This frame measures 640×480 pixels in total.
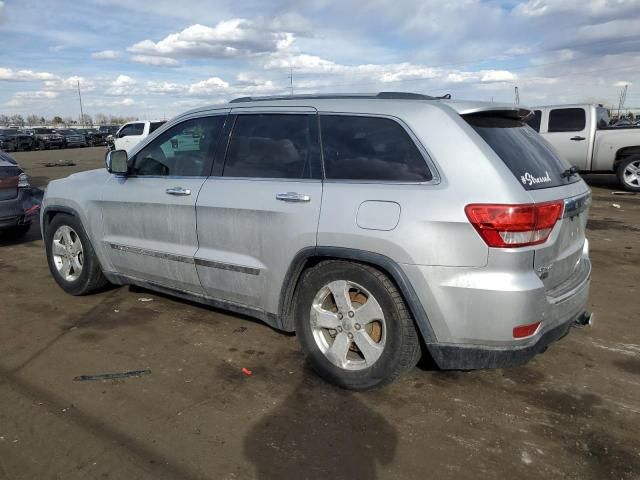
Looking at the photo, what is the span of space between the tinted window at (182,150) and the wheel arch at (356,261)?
1.12 meters

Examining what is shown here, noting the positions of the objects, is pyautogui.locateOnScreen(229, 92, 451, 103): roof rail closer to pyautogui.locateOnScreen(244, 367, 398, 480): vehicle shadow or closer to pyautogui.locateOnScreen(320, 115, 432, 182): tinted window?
pyautogui.locateOnScreen(320, 115, 432, 182): tinted window

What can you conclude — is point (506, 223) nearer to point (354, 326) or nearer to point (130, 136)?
point (354, 326)

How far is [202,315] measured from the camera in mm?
4641

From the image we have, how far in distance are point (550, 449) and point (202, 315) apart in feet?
9.64

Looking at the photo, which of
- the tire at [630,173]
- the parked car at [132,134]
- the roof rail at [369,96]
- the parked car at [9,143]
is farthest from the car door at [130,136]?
the parked car at [9,143]

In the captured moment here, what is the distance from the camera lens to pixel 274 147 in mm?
3639

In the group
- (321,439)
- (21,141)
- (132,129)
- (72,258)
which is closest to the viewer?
(321,439)

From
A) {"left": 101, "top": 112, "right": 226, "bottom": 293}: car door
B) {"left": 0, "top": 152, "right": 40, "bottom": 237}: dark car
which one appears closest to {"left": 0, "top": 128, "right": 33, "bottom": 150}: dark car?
{"left": 0, "top": 152, "right": 40, "bottom": 237}: dark car

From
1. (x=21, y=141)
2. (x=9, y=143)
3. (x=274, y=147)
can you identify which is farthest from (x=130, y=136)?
(x=21, y=141)

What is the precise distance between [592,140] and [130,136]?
15407 millimetres

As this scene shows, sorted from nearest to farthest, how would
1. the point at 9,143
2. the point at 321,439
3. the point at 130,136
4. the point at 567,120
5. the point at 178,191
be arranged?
the point at 321,439, the point at 178,191, the point at 567,120, the point at 130,136, the point at 9,143

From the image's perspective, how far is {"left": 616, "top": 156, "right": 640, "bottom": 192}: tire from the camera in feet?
39.0

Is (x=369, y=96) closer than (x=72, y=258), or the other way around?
(x=369, y=96)

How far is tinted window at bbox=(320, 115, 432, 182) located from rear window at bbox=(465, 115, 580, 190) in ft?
1.30
